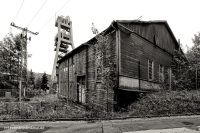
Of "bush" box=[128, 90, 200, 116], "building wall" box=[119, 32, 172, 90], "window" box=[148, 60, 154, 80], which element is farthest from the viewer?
"window" box=[148, 60, 154, 80]

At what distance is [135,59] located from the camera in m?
11.7

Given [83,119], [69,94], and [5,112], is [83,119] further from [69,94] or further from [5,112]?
[69,94]

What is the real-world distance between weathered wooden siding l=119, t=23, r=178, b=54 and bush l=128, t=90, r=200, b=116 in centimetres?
553

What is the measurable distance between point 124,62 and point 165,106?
3.82 meters

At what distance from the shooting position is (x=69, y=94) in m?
18.5

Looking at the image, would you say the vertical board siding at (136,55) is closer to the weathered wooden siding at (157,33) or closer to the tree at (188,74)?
the weathered wooden siding at (157,33)

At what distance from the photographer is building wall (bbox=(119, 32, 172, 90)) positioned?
1039cm

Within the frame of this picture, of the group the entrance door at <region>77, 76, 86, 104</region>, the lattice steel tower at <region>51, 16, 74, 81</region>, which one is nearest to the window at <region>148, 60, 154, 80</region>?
the entrance door at <region>77, 76, 86, 104</region>

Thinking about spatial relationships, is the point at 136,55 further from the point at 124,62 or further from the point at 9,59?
the point at 9,59

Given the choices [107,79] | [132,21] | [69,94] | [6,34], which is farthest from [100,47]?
[6,34]

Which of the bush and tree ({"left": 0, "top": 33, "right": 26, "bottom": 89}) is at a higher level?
tree ({"left": 0, "top": 33, "right": 26, "bottom": 89})

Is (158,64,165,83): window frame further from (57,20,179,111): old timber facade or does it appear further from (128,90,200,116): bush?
(128,90,200,116): bush

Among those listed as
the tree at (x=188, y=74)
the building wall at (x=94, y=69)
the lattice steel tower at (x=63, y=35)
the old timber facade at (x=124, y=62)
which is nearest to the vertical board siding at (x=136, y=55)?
the old timber facade at (x=124, y=62)

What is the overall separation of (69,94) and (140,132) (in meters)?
14.6
